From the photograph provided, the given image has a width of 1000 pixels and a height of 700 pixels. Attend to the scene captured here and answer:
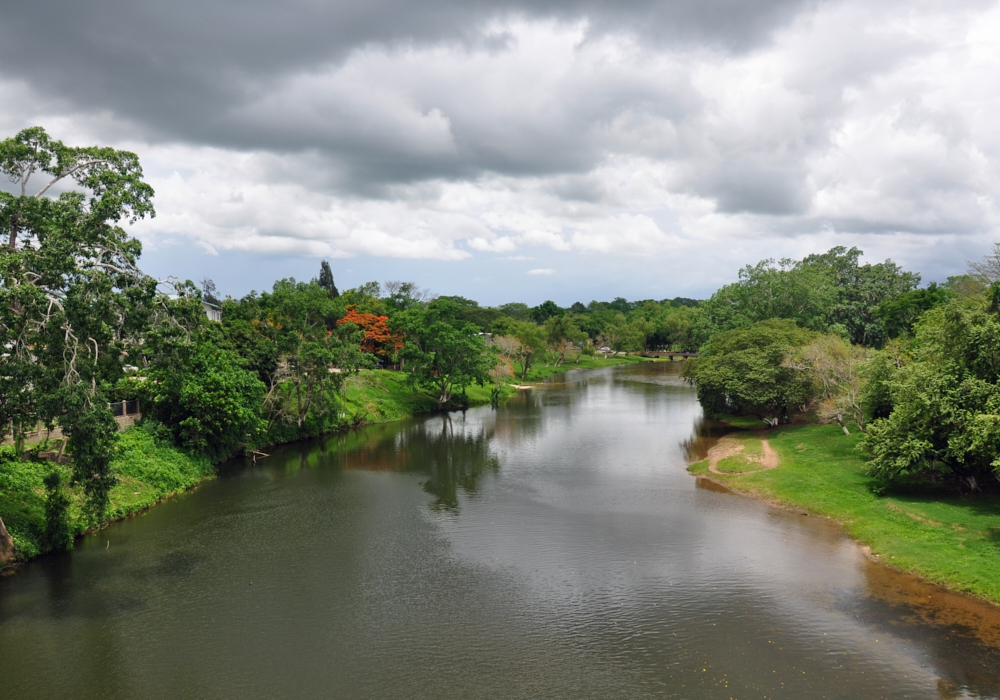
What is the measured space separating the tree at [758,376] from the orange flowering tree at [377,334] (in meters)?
37.8

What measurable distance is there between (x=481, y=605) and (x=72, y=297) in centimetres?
1583

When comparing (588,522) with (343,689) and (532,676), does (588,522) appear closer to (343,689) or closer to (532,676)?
(532,676)

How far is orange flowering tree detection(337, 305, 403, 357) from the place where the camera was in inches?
2947

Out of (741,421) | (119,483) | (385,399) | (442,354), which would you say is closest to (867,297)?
(741,421)

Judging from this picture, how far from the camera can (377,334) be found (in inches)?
2975

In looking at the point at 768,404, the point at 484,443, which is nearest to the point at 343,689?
the point at 484,443

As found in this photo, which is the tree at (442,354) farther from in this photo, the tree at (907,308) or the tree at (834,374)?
the tree at (907,308)

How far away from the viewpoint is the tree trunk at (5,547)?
22141 millimetres

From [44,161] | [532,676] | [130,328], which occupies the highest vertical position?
[44,161]

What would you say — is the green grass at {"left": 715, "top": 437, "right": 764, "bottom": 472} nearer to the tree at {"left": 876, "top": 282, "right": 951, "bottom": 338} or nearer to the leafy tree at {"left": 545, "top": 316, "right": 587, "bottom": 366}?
the tree at {"left": 876, "top": 282, "right": 951, "bottom": 338}

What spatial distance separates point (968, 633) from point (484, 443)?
3393 centimetres

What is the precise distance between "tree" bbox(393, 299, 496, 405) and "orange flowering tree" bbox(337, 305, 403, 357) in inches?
369

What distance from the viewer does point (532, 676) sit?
53.6 feet

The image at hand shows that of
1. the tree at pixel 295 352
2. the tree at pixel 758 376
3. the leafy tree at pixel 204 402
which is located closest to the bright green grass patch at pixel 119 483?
the leafy tree at pixel 204 402
